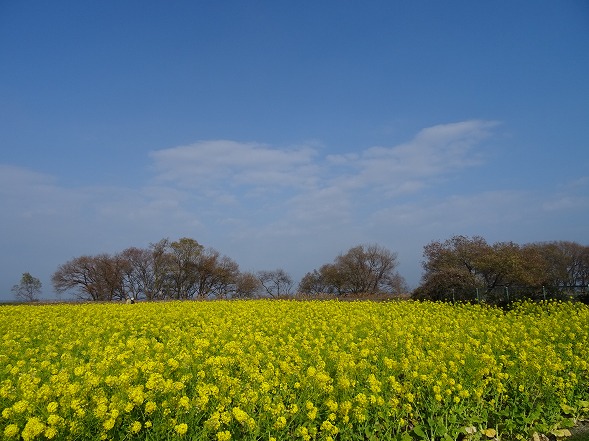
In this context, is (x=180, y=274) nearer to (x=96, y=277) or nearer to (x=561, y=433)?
(x=96, y=277)

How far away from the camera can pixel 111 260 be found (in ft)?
173

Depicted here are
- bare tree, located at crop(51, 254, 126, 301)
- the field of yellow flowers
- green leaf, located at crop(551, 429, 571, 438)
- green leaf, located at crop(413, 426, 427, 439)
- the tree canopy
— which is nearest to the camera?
the field of yellow flowers

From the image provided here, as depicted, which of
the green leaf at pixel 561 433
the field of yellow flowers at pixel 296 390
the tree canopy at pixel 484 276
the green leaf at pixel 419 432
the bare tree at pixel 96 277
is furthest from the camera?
the bare tree at pixel 96 277

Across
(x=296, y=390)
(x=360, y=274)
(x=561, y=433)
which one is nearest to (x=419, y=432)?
(x=296, y=390)

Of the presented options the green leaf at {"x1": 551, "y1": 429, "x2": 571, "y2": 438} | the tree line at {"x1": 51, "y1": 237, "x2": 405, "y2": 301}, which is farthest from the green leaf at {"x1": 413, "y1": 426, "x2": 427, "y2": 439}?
the tree line at {"x1": 51, "y1": 237, "x2": 405, "y2": 301}

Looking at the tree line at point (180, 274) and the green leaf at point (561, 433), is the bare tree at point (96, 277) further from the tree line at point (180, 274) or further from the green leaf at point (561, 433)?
the green leaf at point (561, 433)

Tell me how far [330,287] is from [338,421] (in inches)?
1919

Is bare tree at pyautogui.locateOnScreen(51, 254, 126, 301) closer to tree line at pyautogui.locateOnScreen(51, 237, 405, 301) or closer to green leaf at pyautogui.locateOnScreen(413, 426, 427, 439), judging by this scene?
tree line at pyautogui.locateOnScreen(51, 237, 405, 301)

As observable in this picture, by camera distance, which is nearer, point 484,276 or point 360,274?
point 484,276

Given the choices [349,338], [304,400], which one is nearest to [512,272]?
[349,338]

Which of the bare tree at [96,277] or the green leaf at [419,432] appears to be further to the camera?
the bare tree at [96,277]

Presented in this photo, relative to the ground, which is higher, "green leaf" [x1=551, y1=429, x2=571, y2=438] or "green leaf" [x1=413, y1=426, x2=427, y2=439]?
"green leaf" [x1=413, y1=426, x2=427, y2=439]

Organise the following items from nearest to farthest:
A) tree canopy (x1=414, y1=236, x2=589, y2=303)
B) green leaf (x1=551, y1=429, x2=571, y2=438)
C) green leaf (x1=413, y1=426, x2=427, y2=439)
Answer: green leaf (x1=413, y1=426, x2=427, y2=439) → green leaf (x1=551, y1=429, x2=571, y2=438) → tree canopy (x1=414, y1=236, x2=589, y2=303)

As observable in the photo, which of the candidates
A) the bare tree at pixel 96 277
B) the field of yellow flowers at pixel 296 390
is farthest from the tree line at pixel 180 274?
the field of yellow flowers at pixel 296 390
